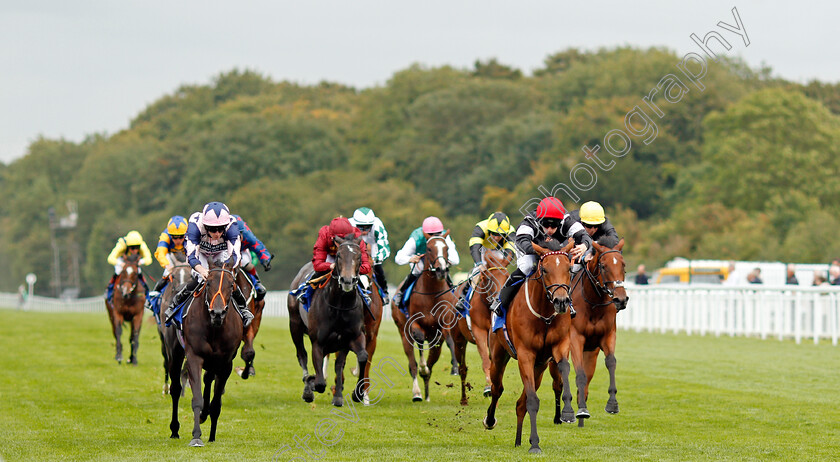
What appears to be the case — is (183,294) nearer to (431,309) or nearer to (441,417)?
(441,417)

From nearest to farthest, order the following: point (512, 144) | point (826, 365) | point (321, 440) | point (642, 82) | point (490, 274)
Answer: point (321, 440) < point (490, 274) < point (826, 365) < point (642, 82) < point (512, 144)

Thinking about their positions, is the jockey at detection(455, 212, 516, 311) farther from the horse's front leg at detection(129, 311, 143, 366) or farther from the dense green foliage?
the dense green foliage

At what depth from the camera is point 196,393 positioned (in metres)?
9.88

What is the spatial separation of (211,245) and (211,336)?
88 centimetres

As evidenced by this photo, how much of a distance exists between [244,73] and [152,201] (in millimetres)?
24034

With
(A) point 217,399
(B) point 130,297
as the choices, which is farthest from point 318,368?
(B) point 130,297

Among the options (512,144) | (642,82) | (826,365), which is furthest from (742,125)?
(826,365)

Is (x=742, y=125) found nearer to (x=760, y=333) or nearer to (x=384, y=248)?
(x=760, y=333)

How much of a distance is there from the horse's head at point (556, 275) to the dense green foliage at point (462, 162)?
3517 cm

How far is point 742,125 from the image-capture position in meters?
53.9

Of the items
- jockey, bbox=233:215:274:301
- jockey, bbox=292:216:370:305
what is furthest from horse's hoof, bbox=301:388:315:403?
jockey, bbox=233:215:274:301

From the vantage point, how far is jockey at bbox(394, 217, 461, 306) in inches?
542

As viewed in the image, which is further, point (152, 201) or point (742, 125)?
point (152, 201)

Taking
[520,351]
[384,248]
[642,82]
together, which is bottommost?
[520,351]
